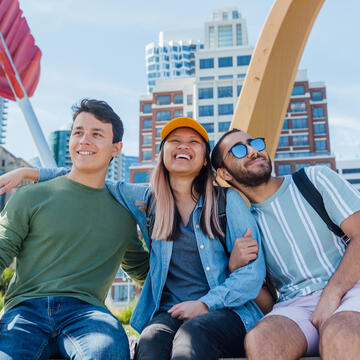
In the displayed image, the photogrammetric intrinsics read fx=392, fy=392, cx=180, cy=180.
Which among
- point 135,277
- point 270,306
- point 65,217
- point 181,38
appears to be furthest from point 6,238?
point 181,38

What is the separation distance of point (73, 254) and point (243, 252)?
93 centimetres

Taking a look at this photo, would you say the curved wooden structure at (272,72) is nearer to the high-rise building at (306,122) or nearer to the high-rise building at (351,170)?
the high-rise building at (306,122)

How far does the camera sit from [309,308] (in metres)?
1.95

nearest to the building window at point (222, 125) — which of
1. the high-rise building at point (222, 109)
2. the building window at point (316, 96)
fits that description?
the high-rise building at point (222, 109)

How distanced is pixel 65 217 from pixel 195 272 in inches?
31.4

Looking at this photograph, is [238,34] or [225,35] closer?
[225,35]

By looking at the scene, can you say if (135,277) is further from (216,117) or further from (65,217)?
(216,117)

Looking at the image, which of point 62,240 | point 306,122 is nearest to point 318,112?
point 306,122

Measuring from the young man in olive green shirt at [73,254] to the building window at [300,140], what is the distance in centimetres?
4785

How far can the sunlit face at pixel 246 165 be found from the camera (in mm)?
2340

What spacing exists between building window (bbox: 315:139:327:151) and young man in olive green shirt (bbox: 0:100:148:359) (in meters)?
48.3

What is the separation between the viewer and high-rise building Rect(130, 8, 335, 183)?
45688 millimetres

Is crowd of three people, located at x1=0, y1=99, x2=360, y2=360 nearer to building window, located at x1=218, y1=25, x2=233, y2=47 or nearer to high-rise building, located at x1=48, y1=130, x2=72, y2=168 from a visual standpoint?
building window, located at x1=218, y1=25, x2=233, y2=47

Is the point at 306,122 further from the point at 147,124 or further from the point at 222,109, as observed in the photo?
the point at 147,124
